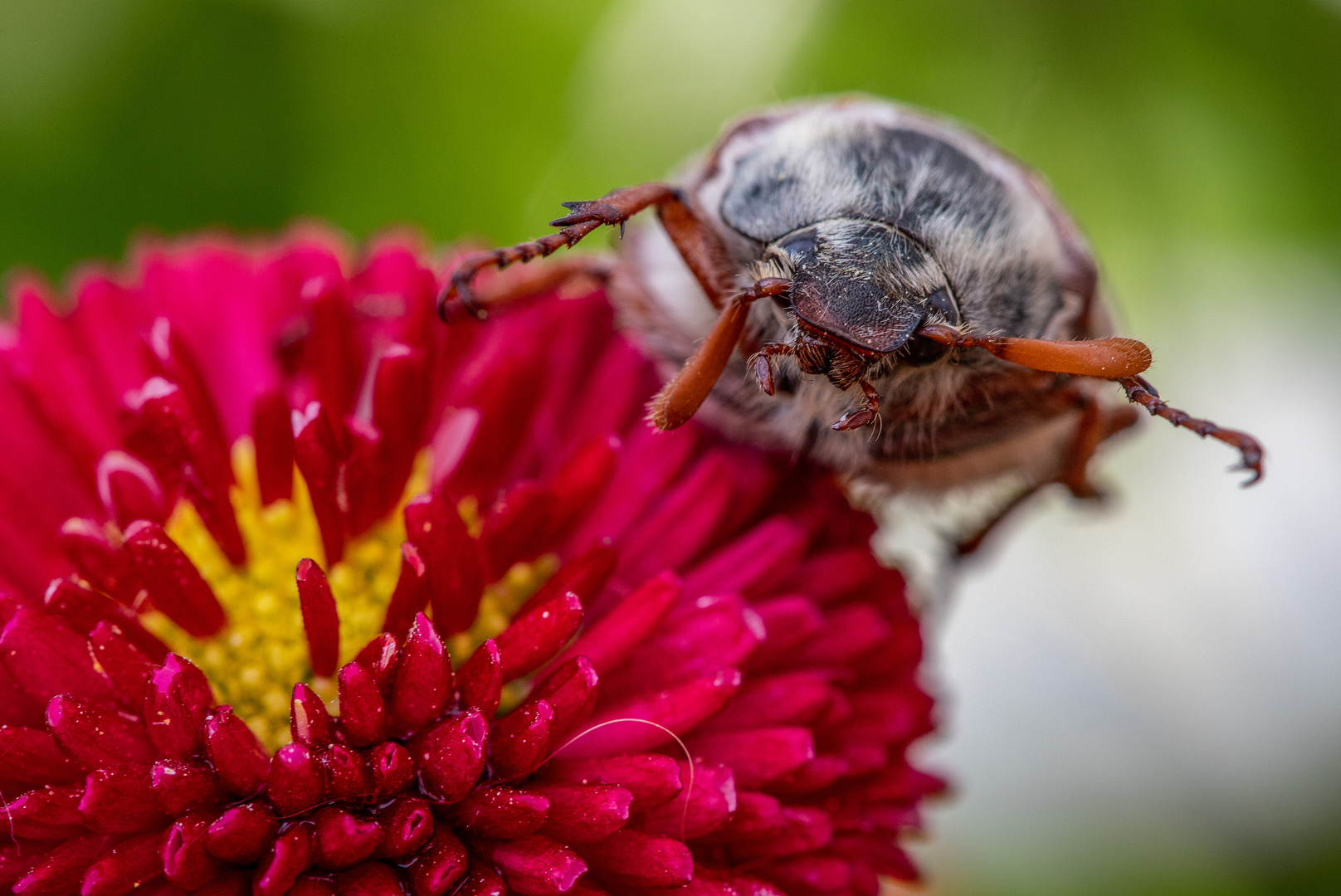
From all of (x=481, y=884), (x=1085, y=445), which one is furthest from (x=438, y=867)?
(x=1085, y=445)

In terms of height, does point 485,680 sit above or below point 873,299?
below

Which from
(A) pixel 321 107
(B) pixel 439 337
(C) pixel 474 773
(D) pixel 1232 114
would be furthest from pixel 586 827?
(D) pixel 1232 114

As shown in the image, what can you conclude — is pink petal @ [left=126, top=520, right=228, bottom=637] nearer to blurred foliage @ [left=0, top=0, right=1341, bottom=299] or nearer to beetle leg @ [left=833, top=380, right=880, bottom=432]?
beetle leg @ [left=833, top=380, right=880, bottom=432]

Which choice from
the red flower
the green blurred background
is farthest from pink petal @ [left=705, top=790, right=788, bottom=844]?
the green blurred background

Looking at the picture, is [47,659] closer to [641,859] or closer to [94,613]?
[94,613]

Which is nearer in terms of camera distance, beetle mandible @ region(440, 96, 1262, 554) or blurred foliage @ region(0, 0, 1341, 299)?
beetle mandible @ region(440, 96, 1262, 554)

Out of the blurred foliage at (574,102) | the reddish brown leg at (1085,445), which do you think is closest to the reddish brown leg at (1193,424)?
the reddish brown leg at (1085,445)

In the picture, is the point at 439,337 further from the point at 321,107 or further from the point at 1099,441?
the point at 321,107

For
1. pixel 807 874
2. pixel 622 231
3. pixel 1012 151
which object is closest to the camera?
pixel 807 874
